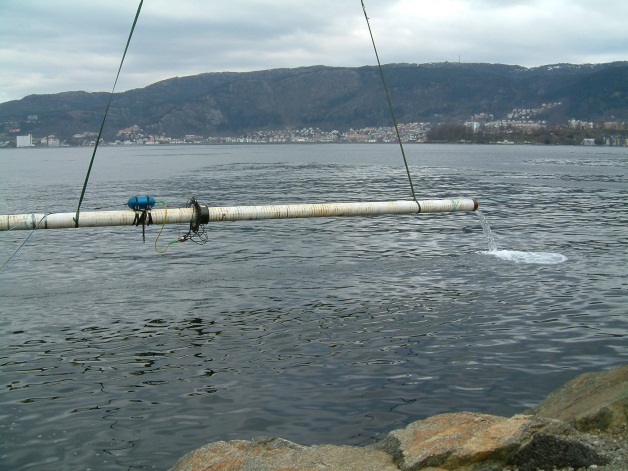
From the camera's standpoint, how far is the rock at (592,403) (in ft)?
27.7

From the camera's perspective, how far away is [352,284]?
20719mm

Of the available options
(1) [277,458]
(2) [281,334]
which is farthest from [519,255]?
(1) [277,458]

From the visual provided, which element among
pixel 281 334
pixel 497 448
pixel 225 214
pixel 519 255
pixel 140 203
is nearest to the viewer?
pixel 497 448

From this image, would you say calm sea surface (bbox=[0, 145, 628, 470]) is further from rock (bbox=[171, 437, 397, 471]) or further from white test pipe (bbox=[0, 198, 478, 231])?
white test pipe (bbox=[0, 198, 478, 231])

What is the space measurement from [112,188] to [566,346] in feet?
177

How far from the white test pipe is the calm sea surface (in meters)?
2.45

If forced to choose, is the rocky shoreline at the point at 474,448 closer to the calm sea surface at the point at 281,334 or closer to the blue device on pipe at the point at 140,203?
the calm sea surface at the point at 281,334

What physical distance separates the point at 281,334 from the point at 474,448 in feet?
27.4

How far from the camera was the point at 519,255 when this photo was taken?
25.2 meters

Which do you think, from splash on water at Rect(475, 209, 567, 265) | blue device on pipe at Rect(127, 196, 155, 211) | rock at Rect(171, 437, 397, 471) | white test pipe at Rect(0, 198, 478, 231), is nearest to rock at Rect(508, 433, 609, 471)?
rock at Rect(171, 437, 397, 471)

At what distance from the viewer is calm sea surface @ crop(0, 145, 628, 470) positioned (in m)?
11.0

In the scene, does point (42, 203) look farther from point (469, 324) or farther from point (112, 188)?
point (469, 324)

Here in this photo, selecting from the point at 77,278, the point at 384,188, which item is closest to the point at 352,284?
the point at 77,278

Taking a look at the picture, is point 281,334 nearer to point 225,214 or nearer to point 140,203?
point 225,214
